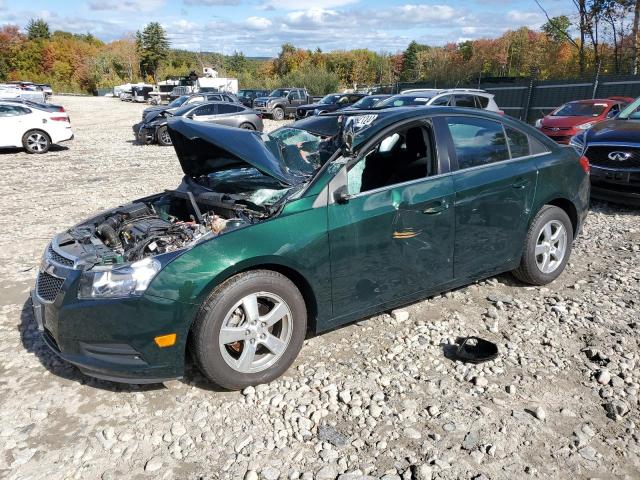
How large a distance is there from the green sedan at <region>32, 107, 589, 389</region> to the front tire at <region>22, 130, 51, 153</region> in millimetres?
13031

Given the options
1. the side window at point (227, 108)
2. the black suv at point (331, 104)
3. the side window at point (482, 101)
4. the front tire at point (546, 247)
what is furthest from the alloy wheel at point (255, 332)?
the black suv at point (331, 104)

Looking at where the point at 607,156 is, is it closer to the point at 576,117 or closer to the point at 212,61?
the point at 576,117

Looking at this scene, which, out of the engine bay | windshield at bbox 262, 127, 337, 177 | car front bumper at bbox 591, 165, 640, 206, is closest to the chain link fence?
car front bumper at bbox 591, 165, 640, 206

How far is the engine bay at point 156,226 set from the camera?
3127 mm

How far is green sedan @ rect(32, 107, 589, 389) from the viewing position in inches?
113

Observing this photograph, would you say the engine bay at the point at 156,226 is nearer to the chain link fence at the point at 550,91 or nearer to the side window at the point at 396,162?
the side window at the point at 396,162

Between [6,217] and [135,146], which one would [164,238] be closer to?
[6,217]

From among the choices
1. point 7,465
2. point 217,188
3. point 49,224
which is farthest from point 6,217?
Answer: point 7,465

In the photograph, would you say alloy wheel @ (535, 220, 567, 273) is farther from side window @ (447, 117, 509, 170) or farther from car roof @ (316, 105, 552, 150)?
car roof @ (316, 105, 552, 150)

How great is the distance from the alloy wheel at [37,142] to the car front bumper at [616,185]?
48.9 ft

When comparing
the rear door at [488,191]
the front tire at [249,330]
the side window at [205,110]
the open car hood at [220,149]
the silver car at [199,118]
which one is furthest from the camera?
the side window at [205,110]

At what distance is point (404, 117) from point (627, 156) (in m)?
4.60

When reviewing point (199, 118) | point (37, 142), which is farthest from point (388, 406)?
point (37, 142)

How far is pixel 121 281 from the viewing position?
2.82 m
